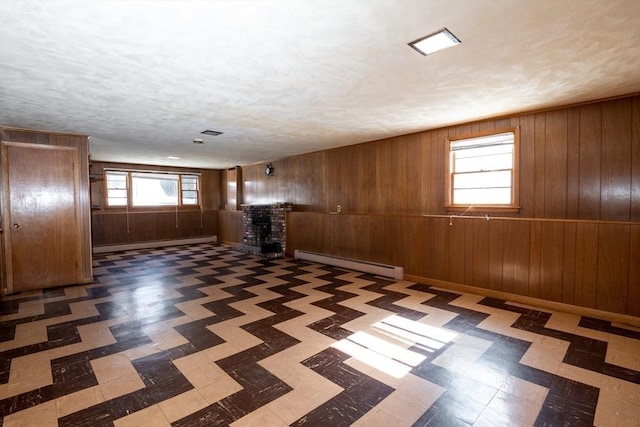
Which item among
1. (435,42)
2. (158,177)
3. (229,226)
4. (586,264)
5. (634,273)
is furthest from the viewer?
(229,226)

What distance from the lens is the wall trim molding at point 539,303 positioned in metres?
3.32

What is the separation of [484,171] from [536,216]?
34.6 inches

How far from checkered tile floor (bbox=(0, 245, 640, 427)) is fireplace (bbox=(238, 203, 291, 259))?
313cm

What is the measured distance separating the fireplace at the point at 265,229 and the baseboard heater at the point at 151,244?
2.23 meters

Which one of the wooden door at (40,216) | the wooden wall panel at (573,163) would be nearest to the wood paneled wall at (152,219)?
the wooden door at (40,216)

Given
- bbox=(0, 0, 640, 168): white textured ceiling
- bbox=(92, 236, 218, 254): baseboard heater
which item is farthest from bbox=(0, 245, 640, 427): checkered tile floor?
bbox=(92, 236, 218, 254): baseboard heater

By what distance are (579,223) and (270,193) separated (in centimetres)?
650

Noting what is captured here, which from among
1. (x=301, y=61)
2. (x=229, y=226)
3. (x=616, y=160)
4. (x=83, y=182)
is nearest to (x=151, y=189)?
(x=229, y=226)

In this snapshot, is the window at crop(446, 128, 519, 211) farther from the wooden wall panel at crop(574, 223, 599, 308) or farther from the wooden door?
the wooden door

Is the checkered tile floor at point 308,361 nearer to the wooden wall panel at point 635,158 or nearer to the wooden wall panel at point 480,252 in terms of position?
the wooden wall panel at point 480,252

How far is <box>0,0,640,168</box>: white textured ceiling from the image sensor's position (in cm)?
188

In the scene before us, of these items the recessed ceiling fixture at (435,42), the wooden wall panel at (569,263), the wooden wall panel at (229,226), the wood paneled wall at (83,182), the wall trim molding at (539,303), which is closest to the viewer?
the recessed ceiling fixture at (435,42)

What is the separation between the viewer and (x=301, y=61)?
2537 millimetres

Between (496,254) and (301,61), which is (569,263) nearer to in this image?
(496,254)
